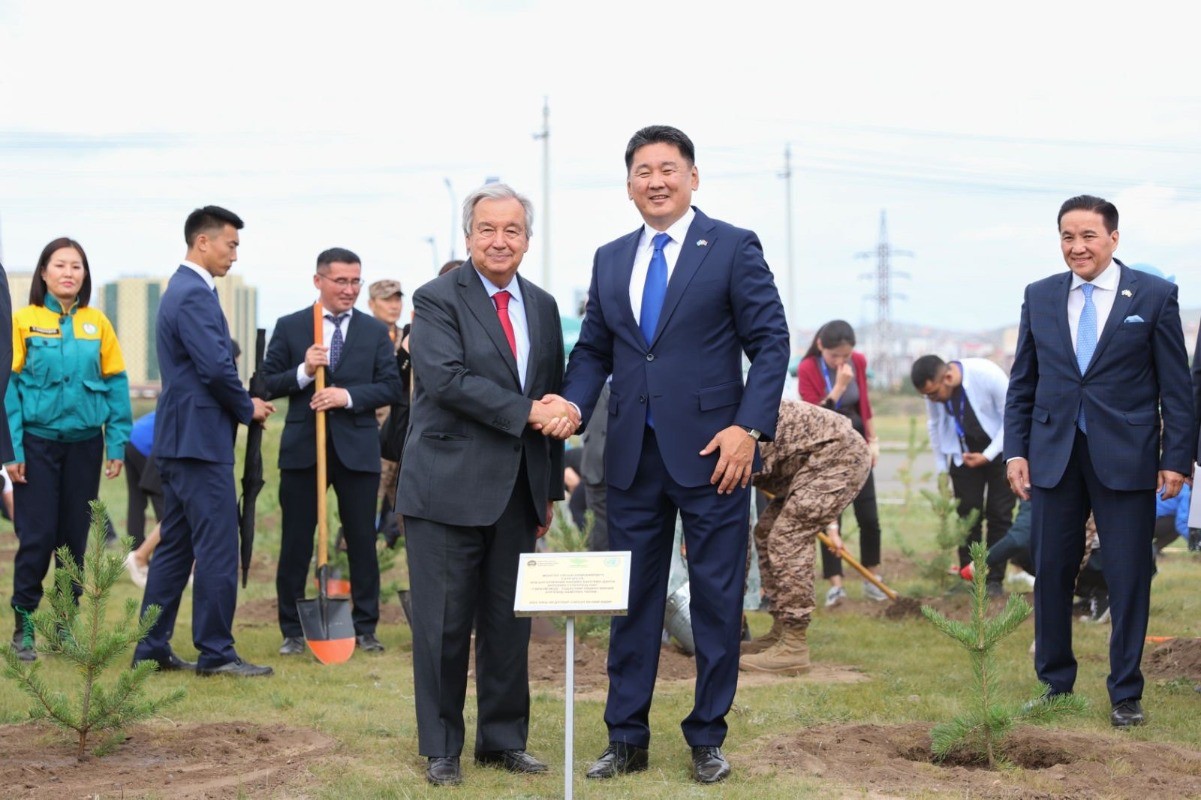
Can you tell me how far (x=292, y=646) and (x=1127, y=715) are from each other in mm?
4581

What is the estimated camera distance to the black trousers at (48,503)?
781 cm

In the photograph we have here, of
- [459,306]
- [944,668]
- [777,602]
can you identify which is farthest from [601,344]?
[944,668]

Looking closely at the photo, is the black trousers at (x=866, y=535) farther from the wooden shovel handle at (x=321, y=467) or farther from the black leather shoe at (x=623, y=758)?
the black leather shoe at (x=623, y=758)

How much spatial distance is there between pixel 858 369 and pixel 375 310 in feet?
12.4


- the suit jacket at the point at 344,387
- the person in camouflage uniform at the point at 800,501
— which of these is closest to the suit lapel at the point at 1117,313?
the person in camouflage uniform at the point at 800,501

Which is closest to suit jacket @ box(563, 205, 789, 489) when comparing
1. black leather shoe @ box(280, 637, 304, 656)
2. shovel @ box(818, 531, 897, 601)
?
black leather shoe @ box(280, 637, 304, 656)

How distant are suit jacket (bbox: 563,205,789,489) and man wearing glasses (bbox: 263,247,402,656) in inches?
126

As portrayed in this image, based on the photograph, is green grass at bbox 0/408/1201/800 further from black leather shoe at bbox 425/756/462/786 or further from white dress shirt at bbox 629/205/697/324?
white dress shirt at bbox 629/205/697/324

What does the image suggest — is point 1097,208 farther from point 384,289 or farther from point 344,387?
point 384,289

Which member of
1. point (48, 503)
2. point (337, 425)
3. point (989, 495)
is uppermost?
point (337, 425)

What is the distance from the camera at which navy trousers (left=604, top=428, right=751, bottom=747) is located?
514cm

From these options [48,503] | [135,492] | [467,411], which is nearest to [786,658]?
[467,411]

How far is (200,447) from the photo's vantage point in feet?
23.5

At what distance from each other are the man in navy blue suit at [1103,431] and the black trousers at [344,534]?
12.6ft
